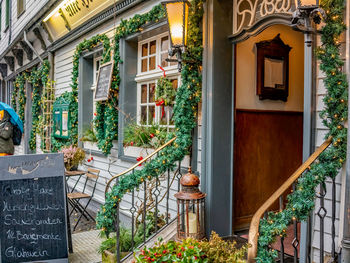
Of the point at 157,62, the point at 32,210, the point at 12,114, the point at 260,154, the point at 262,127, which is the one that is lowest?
the point at 32,210

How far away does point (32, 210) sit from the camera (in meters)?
4.38

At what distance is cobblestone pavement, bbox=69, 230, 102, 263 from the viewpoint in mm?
4828

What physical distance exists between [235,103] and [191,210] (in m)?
1.42

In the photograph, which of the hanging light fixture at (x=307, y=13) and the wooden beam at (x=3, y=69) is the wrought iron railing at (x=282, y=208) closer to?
the hanging light fixture at (x=307, y=13)

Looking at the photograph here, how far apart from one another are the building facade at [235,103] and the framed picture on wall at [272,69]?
0.05ft

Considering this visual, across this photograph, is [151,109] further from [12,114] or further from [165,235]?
[12,114]

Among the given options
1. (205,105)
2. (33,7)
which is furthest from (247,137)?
(33,7)

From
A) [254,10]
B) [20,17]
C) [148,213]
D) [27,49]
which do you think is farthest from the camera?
[20,17]

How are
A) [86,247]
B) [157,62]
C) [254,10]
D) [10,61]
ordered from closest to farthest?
1. [254,10]
2. [86,247]
3. [157,62]
4. [10,61]

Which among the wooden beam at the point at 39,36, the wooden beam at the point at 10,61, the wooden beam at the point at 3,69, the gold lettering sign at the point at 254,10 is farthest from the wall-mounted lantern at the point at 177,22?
the wooden beam at the point at 3,69

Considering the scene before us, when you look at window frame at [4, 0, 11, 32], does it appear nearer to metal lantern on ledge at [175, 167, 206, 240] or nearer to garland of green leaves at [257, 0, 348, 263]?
metal lantern on ledge at [175, 167, 206, 240]

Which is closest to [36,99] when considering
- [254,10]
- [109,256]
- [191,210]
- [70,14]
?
[70,14]

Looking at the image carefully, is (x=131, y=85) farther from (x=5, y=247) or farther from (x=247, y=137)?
(x=5, y=247)

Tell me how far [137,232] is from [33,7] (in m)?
9.11
